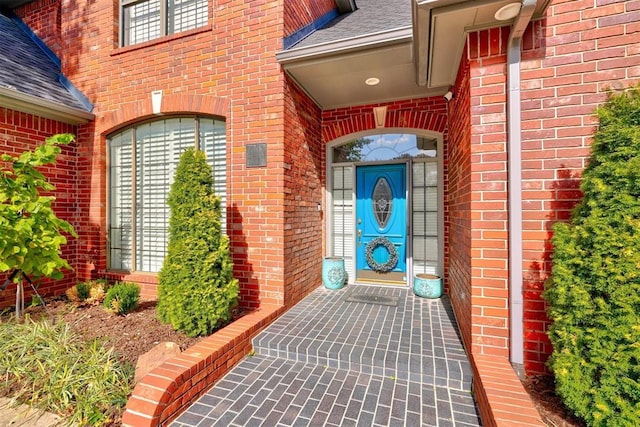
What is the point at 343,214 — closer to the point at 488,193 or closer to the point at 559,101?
the point at 488,193

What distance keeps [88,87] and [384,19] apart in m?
4.88

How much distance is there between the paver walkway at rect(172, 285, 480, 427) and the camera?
204 centimetres

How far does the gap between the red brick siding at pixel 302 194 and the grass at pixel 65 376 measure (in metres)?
1.90

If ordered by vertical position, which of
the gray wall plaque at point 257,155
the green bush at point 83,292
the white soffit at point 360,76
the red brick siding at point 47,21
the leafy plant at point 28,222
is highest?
the red brick siding at point 47,21

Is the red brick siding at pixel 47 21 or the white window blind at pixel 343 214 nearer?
the red brick siding at pixel 47 21

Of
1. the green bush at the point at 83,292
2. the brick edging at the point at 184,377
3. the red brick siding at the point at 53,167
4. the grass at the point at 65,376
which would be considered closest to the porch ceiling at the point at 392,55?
the brick edging at the point at 184,377

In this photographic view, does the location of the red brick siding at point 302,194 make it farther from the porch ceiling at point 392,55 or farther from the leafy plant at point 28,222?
the leafy plant at point 28,222

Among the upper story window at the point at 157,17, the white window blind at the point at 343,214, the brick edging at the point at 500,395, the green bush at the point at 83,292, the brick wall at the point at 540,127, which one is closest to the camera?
the brick edging at the point at 500,395

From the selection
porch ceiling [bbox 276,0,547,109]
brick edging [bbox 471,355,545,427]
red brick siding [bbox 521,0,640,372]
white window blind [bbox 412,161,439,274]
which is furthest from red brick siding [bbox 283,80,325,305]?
red brick siding [bbox 521,0,640,372]

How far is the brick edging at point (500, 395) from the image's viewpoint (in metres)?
1.60

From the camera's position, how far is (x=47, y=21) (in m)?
5.13

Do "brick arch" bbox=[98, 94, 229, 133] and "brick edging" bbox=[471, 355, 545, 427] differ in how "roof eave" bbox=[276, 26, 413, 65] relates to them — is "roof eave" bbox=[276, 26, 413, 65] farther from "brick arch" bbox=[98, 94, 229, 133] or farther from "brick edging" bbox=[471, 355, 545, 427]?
"brick edging" bbox=[471, 355, 545, 427]

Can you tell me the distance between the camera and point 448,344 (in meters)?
2.78

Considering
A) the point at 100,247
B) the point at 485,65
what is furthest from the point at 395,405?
the point at 100,247
